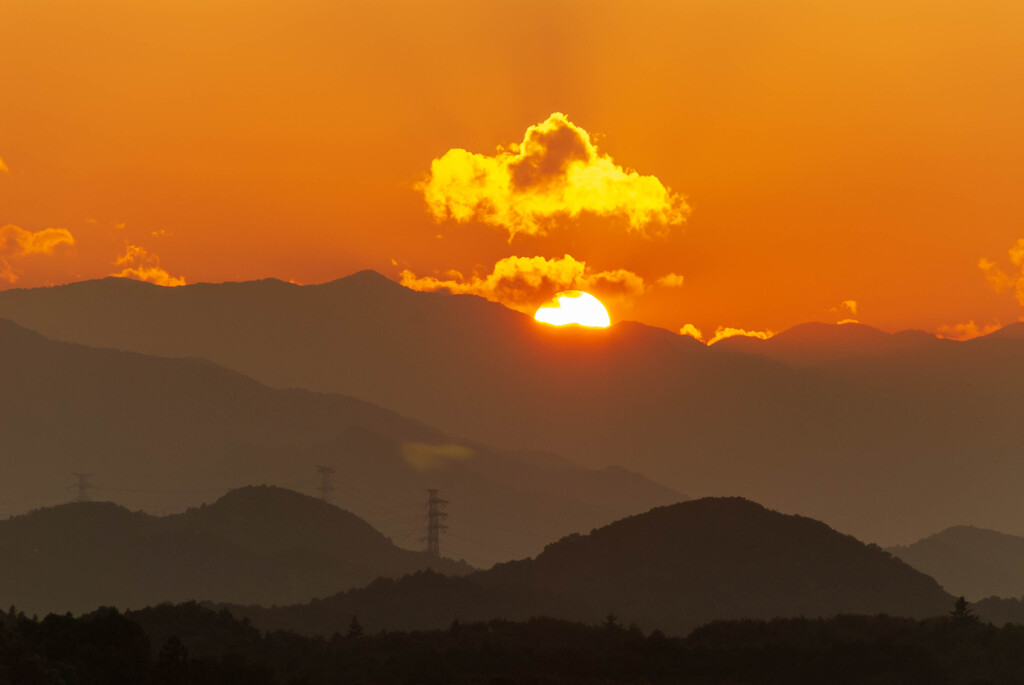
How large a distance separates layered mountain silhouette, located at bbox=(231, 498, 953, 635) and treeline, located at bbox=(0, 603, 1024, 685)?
33170 millimetres

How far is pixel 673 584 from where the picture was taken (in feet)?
553

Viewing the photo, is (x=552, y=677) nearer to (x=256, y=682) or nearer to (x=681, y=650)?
(x=681, y=650)

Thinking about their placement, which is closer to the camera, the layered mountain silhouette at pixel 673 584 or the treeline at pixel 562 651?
the treeline at pixel 562 651

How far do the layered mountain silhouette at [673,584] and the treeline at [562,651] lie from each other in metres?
33.2

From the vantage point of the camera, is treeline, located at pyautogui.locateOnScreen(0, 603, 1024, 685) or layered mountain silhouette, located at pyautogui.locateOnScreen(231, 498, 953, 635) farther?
layered mountain silhouette, located at pyautogui.locateOnScreen(231, 498, 953, 635)

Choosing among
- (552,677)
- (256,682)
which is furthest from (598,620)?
(256,682)

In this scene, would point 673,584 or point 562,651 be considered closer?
point 562,651

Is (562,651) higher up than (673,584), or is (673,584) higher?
(673,584)

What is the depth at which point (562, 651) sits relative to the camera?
358 ft

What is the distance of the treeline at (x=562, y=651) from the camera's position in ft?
287

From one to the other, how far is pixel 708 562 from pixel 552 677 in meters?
77.3

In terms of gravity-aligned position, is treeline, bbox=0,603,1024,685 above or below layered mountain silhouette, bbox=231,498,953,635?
below

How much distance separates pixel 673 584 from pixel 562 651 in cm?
6169

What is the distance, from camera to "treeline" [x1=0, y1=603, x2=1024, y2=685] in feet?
287
